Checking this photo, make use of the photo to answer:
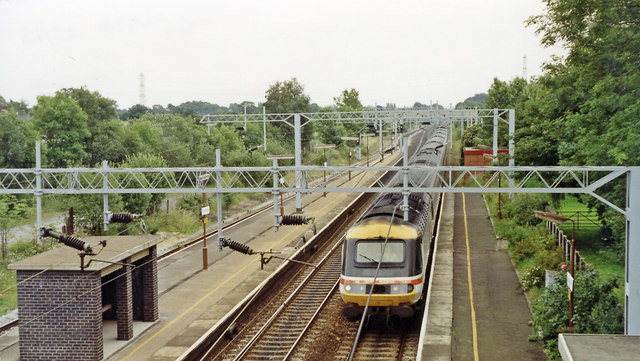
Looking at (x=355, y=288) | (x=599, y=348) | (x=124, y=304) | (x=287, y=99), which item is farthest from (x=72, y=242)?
(x=287, y=99)

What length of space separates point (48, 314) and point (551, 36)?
20.2 metres

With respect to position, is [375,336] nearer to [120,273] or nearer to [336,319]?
[336,319]

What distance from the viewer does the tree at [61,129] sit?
41812 millimetres

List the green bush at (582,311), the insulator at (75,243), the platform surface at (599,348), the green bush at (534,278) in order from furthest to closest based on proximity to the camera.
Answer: the green bush at (534,278) → the insulator at (75,243) → the green bush at (582,311) → the platform surface at (599,348)

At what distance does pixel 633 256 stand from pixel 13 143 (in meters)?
39.4

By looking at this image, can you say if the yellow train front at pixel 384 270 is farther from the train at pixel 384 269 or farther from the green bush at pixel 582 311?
the green bush at pixel 582 311

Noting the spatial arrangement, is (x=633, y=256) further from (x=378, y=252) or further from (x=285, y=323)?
(x=285, y=323)

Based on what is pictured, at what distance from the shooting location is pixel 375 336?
16625mm

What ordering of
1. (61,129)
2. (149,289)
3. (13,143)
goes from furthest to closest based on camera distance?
(61,129), (13,143), (149,289)

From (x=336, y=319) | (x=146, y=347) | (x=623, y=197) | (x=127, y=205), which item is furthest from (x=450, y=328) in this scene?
(x=127, y=205)

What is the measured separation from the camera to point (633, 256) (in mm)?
13695

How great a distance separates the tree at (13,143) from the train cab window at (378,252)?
3238 cm

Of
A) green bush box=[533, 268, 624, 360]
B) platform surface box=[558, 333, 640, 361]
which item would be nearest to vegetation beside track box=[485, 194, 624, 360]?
green bush box=[533, 268, 624, 360]

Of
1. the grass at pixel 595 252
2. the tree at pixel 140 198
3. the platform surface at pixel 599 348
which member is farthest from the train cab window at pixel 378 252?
the tree at pixel 140 198
